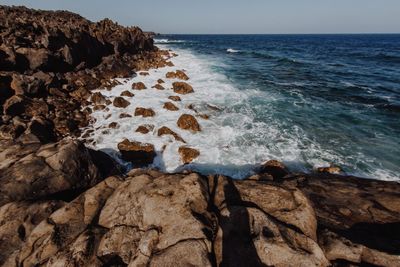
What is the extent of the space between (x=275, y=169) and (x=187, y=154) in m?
4.38

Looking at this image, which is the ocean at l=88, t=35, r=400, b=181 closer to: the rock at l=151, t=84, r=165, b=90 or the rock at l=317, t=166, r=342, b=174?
the rock at l=317, t=166, r=342, b=174

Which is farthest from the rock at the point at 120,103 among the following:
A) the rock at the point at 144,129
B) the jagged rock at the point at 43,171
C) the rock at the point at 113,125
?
the jagged rock at the point at 43,171

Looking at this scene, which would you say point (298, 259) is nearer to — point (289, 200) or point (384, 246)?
point (289, 200)

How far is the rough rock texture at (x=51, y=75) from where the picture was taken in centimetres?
1422

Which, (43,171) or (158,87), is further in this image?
(158,87)

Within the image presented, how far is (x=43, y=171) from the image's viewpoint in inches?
279

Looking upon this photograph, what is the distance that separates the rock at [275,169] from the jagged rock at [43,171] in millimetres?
7158

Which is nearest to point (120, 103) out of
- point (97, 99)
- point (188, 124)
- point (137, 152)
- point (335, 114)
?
point (97, 99)

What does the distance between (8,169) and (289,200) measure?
8.03 m

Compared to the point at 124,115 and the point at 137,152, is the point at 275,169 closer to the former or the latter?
the point at 137,152

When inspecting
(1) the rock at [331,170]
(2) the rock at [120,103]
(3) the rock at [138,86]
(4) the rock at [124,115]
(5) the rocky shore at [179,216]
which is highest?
(5) the rocky shore at [179,216]

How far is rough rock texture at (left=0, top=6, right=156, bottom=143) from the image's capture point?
14219 millimetres

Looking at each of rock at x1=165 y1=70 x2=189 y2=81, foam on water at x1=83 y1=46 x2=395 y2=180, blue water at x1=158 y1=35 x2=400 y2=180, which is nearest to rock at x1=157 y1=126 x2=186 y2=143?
foam on water at x1=83 y1=46 x2=395 y2=180

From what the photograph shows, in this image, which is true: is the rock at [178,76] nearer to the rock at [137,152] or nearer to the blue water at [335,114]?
the blue water at [335,114]
